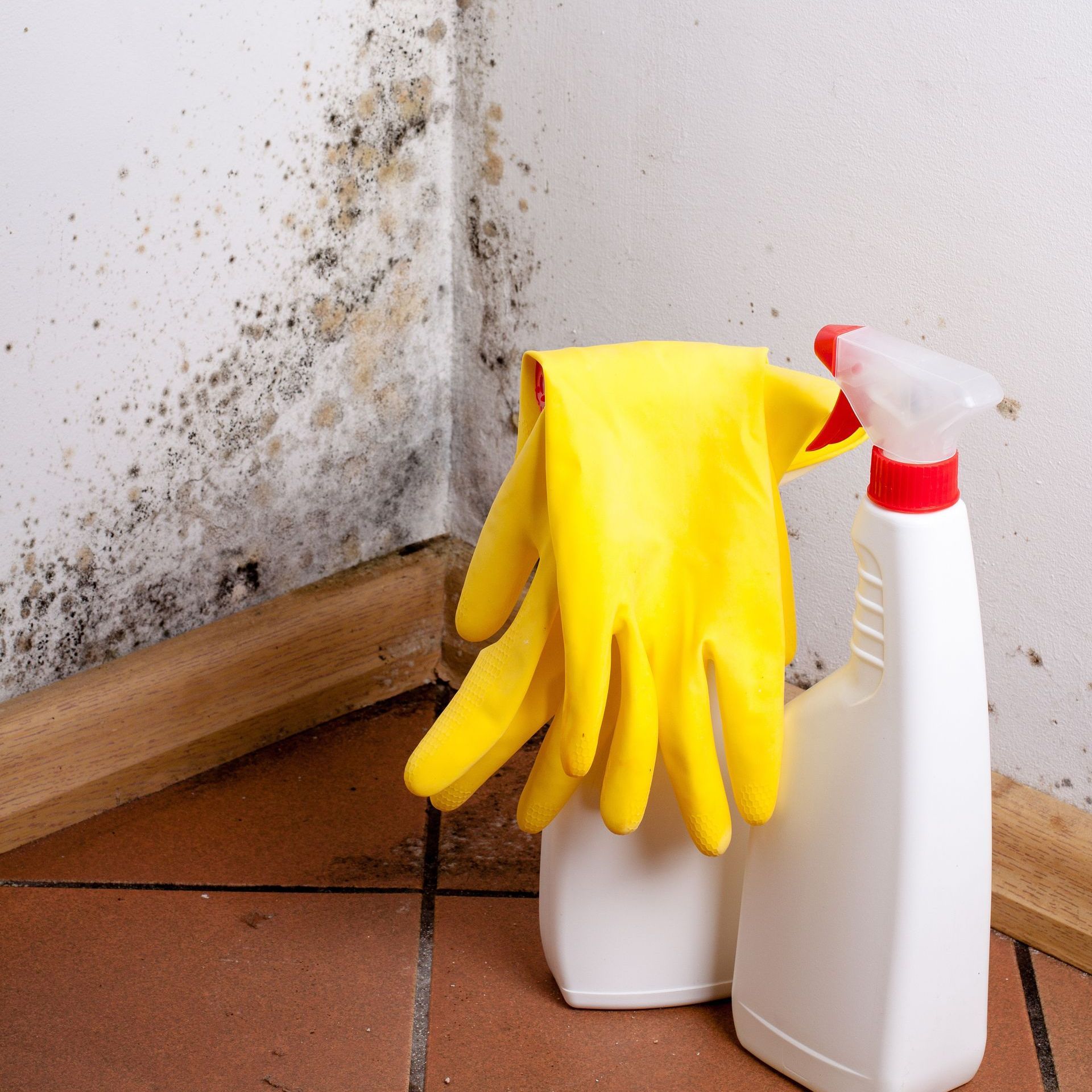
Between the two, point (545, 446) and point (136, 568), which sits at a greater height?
point (545, 446)

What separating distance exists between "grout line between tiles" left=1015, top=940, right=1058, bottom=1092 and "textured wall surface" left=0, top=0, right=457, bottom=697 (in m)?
0.69

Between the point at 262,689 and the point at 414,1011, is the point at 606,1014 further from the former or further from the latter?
the point at 262,689

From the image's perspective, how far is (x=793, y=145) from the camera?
95 cm

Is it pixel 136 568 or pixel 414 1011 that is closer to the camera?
pixel 414 1011

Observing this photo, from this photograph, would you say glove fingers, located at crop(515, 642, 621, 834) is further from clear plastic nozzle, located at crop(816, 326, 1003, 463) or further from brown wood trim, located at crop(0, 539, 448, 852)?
brown wood trim, located at crop(0, 539, 448, 852)

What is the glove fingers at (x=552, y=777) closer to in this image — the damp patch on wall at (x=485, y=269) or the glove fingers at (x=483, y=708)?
the glove fingers at (x=483, y=708)

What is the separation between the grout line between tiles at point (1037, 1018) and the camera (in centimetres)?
90

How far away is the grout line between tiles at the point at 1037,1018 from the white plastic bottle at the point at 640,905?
0.21 m

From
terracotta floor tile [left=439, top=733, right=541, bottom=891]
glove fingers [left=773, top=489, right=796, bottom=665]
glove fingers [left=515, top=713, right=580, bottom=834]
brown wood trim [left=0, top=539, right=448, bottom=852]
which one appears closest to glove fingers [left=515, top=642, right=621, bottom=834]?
glove fingers [left=515, top=713, right=580, bottom=834]

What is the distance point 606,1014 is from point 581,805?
18 cm

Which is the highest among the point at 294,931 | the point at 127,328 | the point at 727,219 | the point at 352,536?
the point at 727,219

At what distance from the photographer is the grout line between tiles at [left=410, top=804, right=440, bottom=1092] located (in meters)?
0.89

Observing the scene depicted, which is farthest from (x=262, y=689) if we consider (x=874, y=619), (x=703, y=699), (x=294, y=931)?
(x=874, y=619)

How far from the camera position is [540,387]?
0.79 m
